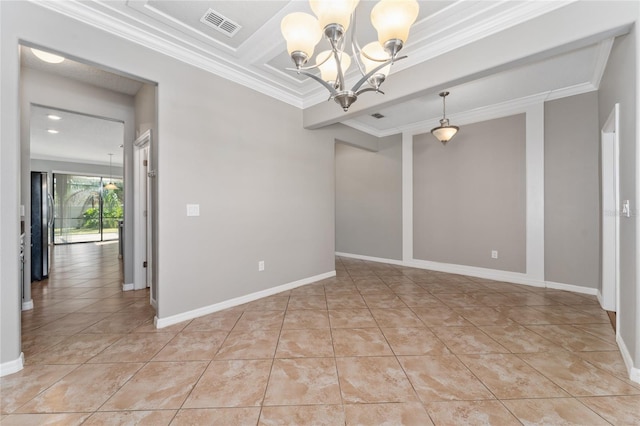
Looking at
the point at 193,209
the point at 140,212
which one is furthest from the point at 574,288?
the point at 140,212

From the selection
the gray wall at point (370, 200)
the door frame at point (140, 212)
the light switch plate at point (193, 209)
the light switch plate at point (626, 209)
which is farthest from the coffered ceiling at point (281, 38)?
the gray wall at point (370, 200)

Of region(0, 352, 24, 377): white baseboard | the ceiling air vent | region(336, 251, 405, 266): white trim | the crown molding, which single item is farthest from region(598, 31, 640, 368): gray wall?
region(0, 352, 24, 377): white baseboard

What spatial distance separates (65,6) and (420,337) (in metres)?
3.85

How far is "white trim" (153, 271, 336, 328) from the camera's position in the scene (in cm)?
257

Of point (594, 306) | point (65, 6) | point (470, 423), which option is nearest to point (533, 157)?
point (594, 306)

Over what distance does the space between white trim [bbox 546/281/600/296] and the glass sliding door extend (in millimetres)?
12337

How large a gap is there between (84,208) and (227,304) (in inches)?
396

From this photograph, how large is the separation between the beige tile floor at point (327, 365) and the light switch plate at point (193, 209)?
3.59 ft

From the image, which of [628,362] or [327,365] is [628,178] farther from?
[327,365]

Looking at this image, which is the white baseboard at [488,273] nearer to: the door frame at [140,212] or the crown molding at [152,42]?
the crown molding at [152,42]

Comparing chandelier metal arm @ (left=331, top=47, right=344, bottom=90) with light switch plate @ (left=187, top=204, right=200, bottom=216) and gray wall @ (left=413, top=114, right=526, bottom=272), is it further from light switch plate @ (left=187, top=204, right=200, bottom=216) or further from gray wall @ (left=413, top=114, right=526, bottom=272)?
gray wall @ (left=413, top=114, right=526, bottom=272)

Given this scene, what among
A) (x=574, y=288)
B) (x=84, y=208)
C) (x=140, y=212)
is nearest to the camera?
(x=574, y=288)

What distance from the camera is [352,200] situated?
612cm

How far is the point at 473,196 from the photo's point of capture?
4.46 m
